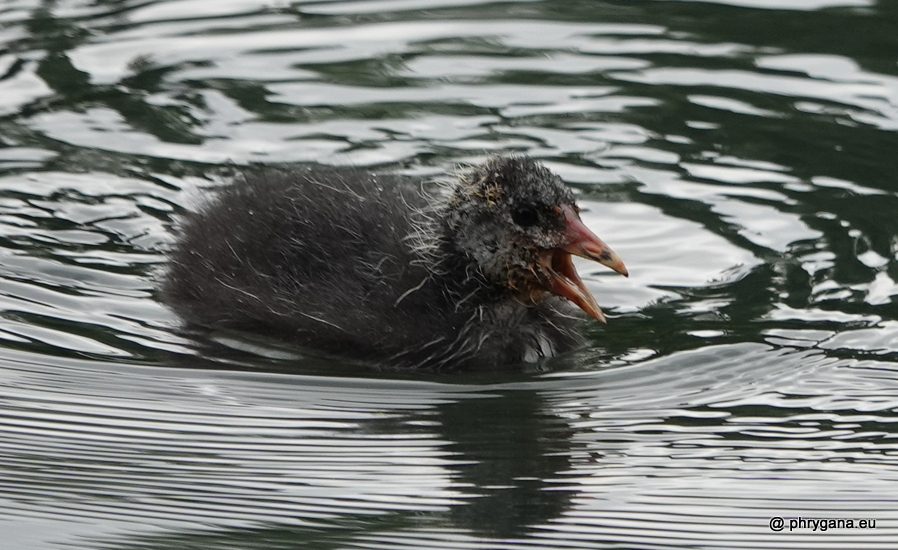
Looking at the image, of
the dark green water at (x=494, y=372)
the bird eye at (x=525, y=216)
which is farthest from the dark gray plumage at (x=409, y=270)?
the dark green water at (x=494, y=372)

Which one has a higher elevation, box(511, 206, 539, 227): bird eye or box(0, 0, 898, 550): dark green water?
box(511, 206, 539, 227): bird eye

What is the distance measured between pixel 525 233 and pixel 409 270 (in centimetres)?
49

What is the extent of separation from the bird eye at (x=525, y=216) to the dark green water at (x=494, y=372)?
0.55 metres

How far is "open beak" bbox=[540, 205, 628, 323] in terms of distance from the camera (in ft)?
18.2

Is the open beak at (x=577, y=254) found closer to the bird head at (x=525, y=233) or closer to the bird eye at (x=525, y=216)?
the bird head at (x=525, y=233)

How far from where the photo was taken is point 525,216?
5664 millimetres

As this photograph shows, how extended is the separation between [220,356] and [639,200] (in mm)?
2490

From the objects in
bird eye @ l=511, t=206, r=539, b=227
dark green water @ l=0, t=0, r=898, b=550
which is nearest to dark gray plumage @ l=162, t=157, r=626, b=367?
bird eye @ l=511, t=206, r=539, b=227

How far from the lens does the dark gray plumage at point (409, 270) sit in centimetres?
562

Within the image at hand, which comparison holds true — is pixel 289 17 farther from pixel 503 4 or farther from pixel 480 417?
pixel 480 417

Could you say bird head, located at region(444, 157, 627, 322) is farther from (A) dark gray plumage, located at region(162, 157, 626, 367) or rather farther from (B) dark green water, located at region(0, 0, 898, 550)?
(B) dark green water, located at region(0, 0, 898, 550)

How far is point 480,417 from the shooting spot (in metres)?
5.01

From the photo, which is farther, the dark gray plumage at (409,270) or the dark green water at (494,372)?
the dark gray plumage at (409,270)

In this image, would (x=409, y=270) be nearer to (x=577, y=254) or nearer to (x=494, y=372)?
(x=494, y=372)
